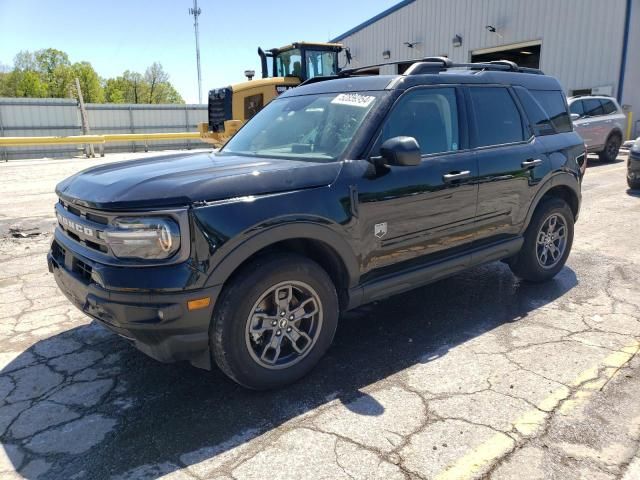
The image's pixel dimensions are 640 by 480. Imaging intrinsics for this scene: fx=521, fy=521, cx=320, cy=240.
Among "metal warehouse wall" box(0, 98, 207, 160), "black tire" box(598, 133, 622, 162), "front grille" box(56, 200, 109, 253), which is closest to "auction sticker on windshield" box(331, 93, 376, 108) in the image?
"front grille" box(56, 200, 109, 253)

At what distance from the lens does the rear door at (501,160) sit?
13.7 ft

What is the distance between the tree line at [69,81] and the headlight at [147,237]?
71284mm

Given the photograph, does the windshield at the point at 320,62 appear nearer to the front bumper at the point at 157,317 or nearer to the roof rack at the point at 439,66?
the roof rack at the point at 439,66

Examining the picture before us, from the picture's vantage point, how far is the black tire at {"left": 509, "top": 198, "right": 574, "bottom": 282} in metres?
4.77

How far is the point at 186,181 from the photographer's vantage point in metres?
2.85

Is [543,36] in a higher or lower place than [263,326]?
higher

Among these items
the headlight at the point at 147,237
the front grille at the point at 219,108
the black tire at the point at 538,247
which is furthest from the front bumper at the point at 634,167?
the headlight at the point at 147,237

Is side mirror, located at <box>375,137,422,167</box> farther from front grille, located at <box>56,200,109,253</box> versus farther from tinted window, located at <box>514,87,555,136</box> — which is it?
tinted window, located at <box>514,87,555,136</box>

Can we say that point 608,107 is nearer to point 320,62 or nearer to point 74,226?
point 320,62

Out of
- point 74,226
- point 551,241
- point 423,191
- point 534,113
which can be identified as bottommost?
point 551,241

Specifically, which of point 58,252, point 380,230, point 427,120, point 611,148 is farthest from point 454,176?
point 611,148

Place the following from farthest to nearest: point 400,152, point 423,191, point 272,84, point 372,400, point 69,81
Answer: point 69,81 → point 272,84 → point 423,191 → point 400,152 → point 372,400

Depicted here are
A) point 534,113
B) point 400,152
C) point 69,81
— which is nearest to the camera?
point 400,152

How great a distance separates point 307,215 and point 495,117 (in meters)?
2.21
